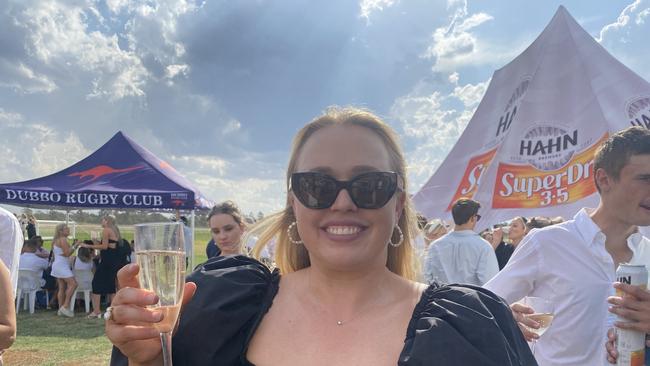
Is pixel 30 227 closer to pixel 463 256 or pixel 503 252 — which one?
pixel 503 252

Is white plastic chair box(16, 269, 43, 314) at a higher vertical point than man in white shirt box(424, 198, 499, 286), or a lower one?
lower

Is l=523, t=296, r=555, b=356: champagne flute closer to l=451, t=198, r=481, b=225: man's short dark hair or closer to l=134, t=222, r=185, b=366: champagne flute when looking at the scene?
l=134, t=222, r=185, b=366: champagne flute

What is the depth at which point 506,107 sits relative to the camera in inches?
Answer: 404

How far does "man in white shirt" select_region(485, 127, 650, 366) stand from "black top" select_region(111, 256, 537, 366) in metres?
0.97

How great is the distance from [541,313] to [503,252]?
558 cm

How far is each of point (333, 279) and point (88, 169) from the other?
10487mm

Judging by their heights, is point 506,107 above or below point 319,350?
above

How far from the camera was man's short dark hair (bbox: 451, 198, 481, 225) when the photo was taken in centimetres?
500

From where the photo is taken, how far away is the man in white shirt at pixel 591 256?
235cm

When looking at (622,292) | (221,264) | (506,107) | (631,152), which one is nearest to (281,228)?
(221,264)

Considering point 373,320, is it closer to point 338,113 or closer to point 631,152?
point 338,113

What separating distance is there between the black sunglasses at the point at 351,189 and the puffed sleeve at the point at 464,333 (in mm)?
375

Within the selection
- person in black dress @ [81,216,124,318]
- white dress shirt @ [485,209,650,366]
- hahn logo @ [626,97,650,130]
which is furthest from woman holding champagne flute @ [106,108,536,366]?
person in black dress @ [81,216,124,318]

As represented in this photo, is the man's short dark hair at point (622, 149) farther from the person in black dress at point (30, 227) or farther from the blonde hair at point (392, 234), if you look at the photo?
the person in black dress at point (30, 227)
